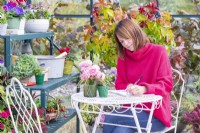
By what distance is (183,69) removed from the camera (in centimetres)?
525

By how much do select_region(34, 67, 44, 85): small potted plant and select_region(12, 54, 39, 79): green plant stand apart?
0.03 metres

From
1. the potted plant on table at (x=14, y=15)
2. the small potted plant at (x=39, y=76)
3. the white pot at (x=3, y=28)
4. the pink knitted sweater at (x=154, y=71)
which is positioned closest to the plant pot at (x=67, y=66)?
the small potted plant at (x=39, y=76)

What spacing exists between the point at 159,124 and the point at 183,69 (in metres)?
1.71

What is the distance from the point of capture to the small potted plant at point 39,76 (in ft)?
12.8

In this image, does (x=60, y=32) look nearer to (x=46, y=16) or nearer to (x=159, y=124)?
(x=46, y=16)

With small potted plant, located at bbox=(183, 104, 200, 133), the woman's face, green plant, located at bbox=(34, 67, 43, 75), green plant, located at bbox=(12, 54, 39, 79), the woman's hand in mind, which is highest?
the woman's face

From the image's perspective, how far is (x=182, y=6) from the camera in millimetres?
5207

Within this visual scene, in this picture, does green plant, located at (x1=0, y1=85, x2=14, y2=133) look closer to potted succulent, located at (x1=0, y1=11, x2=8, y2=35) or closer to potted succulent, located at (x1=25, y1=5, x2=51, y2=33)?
potted succulent, located at (x1=0, y1=11, x2=8, y2=35)

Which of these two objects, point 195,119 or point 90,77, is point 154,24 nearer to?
point 195,119

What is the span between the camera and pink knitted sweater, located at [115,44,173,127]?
3.59 m

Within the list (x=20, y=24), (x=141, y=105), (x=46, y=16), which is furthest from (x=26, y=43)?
(x=141, y=105)

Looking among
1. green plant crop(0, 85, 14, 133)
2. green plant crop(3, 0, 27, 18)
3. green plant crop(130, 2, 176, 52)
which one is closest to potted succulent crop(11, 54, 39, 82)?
green plant crop(3, 0, 27, 18)

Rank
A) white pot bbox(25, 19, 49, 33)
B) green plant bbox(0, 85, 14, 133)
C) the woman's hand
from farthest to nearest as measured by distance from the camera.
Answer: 1. white pot bbox(25, 19, 49, 33)
2. the woman's hand
3. green plant bbox(0, 85, 14, 133)

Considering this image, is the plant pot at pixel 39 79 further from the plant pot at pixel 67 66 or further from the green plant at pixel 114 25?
the green plant at pixel 114 25
